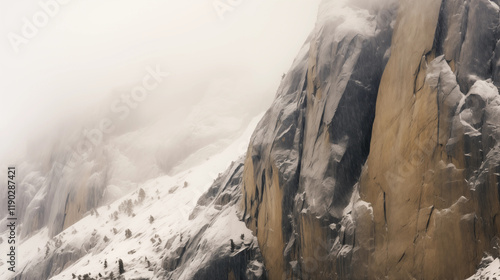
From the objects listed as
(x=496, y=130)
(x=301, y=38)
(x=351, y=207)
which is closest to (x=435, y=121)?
(x=496, y=130)

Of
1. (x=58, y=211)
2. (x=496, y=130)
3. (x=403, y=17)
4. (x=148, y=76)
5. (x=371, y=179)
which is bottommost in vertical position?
(x=58, y=211)

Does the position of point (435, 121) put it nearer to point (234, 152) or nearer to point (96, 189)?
point (234, 152)

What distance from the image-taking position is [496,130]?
59.6ft

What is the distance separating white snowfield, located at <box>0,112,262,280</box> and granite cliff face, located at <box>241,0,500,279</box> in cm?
428

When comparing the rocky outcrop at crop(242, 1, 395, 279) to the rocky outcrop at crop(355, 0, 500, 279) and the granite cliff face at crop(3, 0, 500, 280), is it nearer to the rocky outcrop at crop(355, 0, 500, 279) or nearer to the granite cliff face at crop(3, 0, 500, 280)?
the granite cliff face at crop(3, 0, 500, 280)

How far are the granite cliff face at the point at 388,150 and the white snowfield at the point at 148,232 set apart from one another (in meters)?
4.28

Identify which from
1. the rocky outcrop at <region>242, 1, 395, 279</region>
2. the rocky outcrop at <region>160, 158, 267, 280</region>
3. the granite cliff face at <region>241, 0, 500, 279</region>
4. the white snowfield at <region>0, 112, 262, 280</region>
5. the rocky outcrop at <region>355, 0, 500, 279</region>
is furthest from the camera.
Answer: the white snowfield at <region>0, 112, 262, 280</region>

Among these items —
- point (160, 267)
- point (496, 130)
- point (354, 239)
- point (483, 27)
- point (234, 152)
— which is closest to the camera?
point (496, 130)

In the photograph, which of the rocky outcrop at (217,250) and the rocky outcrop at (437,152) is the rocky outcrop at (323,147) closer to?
the rocky outcrop at (217,250)

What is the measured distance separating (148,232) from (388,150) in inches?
1103

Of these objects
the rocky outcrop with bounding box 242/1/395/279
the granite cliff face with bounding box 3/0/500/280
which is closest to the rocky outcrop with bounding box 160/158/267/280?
the granite cliff face with bounding box 3/0/500/280

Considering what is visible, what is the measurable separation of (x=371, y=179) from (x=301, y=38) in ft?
195

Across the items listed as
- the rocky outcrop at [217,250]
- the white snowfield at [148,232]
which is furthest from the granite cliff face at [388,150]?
the white snowfield at [148,232]

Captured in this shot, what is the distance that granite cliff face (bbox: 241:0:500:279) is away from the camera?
18.8 metres
